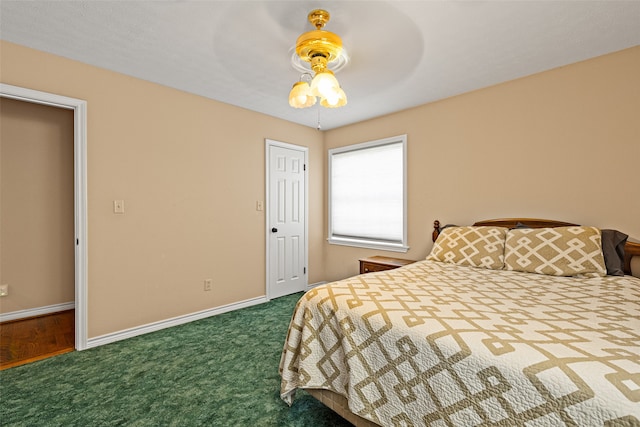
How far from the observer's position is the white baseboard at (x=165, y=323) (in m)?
2.58

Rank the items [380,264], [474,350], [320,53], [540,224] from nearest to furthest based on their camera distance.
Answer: [474,350] → [320,53] → [540,224] → [380,264]

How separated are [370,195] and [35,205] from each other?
3.99m

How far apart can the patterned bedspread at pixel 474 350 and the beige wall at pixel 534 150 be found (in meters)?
0.81

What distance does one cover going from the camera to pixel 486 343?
1.11m

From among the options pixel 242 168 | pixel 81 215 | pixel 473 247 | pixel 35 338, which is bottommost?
pixel 35 338

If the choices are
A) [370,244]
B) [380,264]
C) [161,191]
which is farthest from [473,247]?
[161,191]

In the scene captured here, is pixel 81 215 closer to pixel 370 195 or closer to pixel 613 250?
pixel 370 195

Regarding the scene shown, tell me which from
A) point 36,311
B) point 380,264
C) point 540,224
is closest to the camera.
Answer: point 540,224

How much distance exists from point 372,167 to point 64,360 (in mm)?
3613

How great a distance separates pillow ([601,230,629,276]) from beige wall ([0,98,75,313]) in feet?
17.4

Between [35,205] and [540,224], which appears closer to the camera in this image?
[540,224]

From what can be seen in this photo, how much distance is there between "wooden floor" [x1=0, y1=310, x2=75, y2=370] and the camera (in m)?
2.38

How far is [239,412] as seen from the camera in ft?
5.63

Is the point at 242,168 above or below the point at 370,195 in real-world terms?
above
